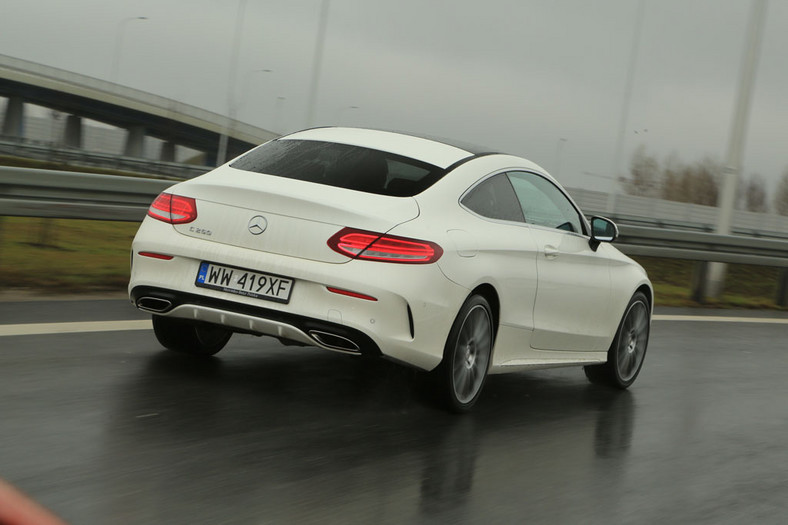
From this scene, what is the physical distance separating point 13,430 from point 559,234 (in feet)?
12.7

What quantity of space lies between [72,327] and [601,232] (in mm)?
3689

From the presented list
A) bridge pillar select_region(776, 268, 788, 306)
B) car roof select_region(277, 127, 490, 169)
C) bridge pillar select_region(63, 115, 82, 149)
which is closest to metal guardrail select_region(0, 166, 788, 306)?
car roof select_region(277, 127, 490, 169)

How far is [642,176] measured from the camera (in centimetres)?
10994

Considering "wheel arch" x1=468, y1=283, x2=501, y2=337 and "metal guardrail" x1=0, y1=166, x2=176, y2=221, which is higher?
"metal guardrail" x1=0, y1=166, x2=176, y2=221

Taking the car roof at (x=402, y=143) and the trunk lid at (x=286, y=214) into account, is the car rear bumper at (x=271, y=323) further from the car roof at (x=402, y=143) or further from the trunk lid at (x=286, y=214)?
the car roof at (x=402, y=143)

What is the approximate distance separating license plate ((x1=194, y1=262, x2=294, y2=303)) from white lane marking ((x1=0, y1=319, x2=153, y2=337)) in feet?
5.99

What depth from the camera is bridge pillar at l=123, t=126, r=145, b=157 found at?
79.9 metres

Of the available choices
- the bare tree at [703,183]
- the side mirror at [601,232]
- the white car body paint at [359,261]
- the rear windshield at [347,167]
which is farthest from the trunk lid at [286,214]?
the bare tree at [703,183]

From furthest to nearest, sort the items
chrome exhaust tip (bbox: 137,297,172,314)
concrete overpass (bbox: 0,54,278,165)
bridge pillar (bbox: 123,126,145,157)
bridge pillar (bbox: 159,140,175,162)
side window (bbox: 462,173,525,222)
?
1. bridge pillar (bbox: 159,140,175,162)
2. bridge pillar (bbox: 123,126,145,157)
3. concrete overpass (bbox: 0,54,278,165)
4. side window (bbox: 462,173,525,222)
5. chrome exhaust tip (bbox: 137,297,172,314)

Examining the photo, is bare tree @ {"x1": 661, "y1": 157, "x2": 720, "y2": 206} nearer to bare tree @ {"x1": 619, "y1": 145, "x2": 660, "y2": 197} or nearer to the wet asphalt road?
bare tree @ {"x1": 619, "y1": 145, "x2": 660, "y2": 197}

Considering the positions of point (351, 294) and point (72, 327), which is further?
point (72, 327)

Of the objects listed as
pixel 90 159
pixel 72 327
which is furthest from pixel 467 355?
pixel 90 159

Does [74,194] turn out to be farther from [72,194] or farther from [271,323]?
[271,323]

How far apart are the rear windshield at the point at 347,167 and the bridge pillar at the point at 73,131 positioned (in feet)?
255
